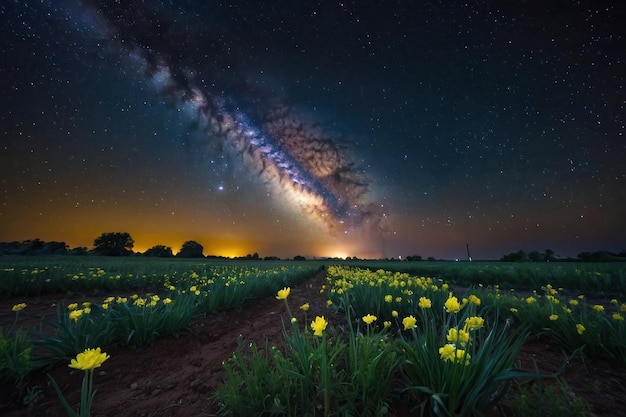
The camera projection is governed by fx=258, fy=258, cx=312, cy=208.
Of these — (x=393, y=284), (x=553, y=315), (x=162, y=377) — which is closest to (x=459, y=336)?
(x=553, y=315)

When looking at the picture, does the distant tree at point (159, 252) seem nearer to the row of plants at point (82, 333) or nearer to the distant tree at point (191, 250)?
the distant tree at point (191, 250)

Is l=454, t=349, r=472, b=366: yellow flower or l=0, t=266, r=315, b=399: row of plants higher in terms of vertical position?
l=454, t=349, r=472, b=366: yellow flower

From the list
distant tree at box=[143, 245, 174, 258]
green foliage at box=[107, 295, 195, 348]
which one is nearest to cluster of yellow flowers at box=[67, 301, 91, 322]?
green foliage at box=[107, 295, 195, 348]

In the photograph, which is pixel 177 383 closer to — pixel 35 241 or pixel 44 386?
pixel 44 386

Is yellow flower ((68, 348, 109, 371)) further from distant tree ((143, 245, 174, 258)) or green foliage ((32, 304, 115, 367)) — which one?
distant tree ((143, 245, 174, 258))

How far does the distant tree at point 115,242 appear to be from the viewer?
5509 cm

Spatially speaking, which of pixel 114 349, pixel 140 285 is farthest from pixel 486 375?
pixel 140 285

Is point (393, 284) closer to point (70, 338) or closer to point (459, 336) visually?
point (459, 336)

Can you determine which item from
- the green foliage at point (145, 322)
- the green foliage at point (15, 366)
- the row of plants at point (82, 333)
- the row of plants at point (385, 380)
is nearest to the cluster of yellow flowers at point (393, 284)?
the row of plants at point (385, 380)

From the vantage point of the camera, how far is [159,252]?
2269 inches

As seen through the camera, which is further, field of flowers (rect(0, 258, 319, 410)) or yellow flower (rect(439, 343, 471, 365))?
field of flowers (rect(0, 258, 319, 410))

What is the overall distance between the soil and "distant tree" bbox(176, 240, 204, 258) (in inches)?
2471

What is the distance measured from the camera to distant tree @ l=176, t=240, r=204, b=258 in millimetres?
61581

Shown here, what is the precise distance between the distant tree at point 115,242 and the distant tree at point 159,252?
11.9ft
